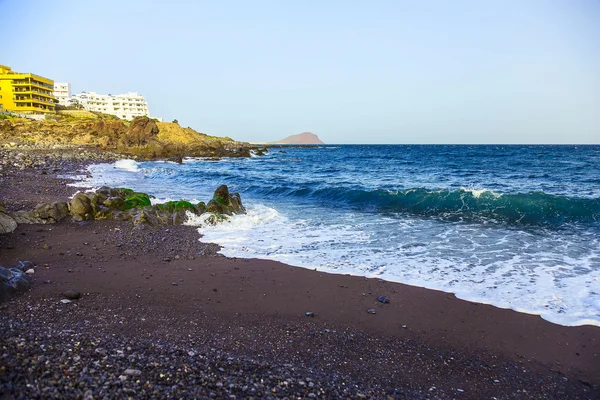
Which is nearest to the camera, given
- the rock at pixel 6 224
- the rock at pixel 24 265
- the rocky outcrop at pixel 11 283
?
the rocky outcrop at pixel 11 283

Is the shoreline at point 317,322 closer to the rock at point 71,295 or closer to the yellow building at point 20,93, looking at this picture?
the rock at point 71,295

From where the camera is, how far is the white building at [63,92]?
4000 inches

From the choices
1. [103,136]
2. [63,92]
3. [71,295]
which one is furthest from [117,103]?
[71,295]

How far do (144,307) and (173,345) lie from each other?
161cm

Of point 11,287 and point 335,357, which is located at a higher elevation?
point 11,287

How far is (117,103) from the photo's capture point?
107 meters

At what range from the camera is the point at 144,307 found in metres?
5.79

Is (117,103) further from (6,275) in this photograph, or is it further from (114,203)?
(6,275)

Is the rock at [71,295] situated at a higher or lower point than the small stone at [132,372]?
lower

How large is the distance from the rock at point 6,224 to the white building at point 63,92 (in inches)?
4345

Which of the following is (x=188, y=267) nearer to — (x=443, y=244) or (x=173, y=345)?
(x=173, y=345)

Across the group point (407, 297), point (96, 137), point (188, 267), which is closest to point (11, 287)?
point (188, 267)

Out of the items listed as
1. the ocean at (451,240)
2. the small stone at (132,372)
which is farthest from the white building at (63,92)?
the small stone at (132,372)

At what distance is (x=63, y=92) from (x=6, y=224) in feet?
380
